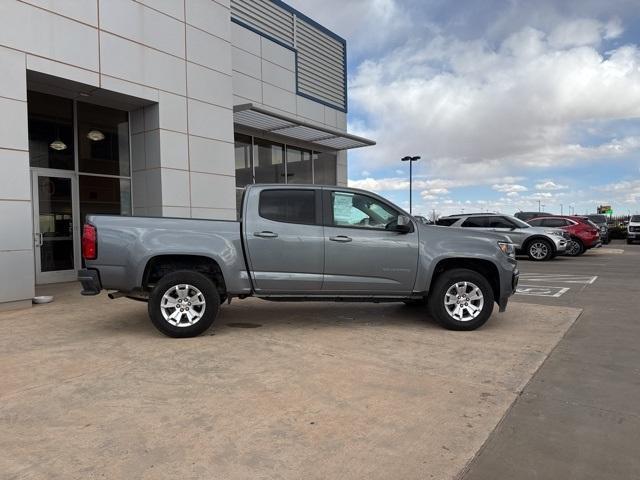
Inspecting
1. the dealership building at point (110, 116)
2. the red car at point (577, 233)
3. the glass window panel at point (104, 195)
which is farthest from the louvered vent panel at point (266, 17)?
the red car at point (577, 233)

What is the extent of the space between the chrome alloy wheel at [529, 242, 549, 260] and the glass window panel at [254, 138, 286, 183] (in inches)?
360

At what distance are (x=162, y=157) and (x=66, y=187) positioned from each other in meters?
2.31

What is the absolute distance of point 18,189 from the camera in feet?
26.7

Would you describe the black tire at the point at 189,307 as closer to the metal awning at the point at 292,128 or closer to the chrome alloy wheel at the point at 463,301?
the chrome alloy wheel at the point at 463,301

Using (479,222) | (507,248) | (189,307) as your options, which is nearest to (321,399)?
(189,307)

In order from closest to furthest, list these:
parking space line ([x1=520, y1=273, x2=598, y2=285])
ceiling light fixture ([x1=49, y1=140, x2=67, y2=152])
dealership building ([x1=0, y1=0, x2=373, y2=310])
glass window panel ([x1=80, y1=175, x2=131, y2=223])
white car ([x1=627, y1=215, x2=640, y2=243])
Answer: dealership building ([x1=0, y1=0, x2=373, y2=310]), ceiling light fixture ([x1=49, y1=140, x2=67, y2=152]), glass window panel ([x1=80, y1=175, x2=131, y2=223]), parking space line ([x1=520, y1=273, x2=598, y2=285]), white car ([x1=627, y1=215, x2=640, y2=243])

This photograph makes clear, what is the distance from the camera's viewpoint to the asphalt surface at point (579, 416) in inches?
121

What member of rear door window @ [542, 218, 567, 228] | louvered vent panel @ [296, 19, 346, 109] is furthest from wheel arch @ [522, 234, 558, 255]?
louvered vent panel @ [296, 19, 346, 109]

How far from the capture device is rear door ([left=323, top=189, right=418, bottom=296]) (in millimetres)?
6379

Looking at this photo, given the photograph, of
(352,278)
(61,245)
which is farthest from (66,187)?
(352,278)

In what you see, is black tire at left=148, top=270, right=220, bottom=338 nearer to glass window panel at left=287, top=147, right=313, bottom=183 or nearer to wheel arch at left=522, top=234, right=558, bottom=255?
glass window panel at left=287, top=147, right=313, bottom=183

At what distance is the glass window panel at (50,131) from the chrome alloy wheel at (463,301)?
8849mm

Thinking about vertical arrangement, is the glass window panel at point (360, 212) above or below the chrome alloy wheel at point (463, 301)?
above

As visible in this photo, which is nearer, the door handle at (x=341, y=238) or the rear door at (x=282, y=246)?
the rear door at (x=282, y=246)
